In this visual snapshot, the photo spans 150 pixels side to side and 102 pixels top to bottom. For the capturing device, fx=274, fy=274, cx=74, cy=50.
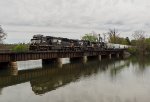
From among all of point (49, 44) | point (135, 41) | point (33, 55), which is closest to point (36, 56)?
point (33, 55)

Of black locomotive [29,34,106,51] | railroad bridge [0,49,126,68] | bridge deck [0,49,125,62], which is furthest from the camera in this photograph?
black locomotive [29,34,106,51]

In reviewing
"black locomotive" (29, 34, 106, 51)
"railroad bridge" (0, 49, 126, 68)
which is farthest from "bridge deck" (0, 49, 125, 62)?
"black locomotive" (29, 34, 106, 51)

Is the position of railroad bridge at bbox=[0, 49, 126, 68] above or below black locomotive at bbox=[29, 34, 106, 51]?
below

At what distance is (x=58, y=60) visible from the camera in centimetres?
6119

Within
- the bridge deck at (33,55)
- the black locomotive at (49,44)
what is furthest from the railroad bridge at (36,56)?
the black locomotive at (49,44)

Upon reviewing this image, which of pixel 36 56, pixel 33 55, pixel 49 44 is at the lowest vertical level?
pixel 36 56

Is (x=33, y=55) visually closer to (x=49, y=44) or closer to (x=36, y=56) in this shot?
(x=36, y=56)

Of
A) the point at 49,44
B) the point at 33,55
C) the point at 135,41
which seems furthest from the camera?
the point at 135,41

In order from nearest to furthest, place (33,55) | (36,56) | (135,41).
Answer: (33,55)
(36,56)
(135,41)

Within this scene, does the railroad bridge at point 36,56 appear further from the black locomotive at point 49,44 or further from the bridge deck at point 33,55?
the black locomotive at point 49,44

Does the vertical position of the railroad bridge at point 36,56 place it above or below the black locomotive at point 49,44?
below

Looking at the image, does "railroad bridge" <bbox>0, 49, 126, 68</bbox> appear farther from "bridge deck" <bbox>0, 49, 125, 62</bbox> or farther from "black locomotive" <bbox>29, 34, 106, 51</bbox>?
"black locomotive" <bbox>29, 34, 106, 51</bbox>

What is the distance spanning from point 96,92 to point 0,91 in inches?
424

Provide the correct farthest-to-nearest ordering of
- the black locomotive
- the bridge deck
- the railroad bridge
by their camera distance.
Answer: the black locomotive → the railroad bridge → the bridge deck
